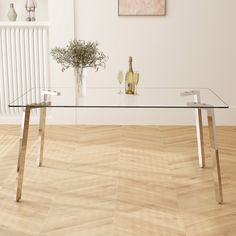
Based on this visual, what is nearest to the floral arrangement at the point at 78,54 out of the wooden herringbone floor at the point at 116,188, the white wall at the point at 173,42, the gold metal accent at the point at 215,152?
the wooden herringbone floor at the point at 116,188

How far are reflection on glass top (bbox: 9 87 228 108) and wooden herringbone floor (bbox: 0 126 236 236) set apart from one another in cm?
64

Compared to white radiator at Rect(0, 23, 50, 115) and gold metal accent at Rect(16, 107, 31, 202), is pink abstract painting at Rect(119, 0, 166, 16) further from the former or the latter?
gold metal accent at Rect(16, 107, 31, 202)

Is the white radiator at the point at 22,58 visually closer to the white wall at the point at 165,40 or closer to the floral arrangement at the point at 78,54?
the white wall at the point at 165,40

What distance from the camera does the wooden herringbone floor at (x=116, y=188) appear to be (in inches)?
123

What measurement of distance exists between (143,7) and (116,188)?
259 cm

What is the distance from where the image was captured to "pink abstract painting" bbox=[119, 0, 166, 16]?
5758 mm

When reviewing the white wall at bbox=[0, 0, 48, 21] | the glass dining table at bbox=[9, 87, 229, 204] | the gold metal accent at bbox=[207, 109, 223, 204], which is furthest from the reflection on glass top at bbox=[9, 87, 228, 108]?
the white wall at bbox=[0, 0, 48, 21]

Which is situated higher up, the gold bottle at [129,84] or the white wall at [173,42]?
the white wall at [173,42]

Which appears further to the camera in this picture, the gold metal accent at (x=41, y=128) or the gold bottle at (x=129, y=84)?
the gold metal accent at (x=41, y=128)

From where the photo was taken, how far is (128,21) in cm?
582

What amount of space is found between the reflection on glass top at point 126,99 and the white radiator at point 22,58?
6.22 ft

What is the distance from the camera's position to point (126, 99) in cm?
360

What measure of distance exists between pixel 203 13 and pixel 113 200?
295 centimetres

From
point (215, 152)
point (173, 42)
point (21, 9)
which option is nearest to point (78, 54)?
point (215, 152)
